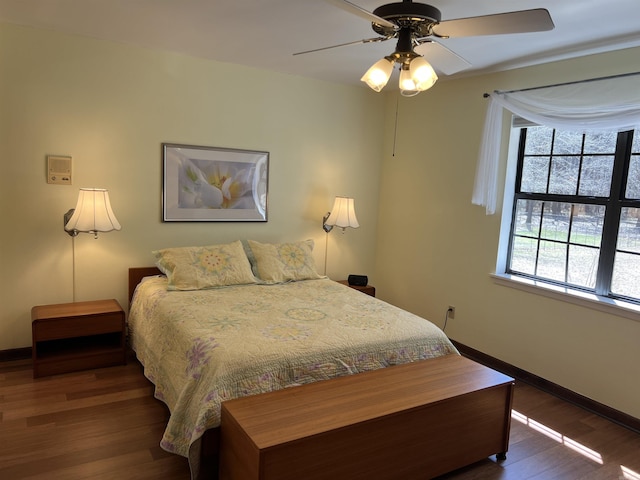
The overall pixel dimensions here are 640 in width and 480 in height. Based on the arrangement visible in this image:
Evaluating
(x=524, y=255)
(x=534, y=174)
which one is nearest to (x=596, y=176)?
(x=534, y=174)

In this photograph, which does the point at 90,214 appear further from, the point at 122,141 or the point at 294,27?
the point at 294,27

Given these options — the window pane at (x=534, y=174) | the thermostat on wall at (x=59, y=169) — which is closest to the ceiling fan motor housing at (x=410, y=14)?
the window pane at (x=534, y=174)

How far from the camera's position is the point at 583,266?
3295 mm

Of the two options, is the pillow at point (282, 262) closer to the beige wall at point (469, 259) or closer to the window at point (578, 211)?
the beige wall at point (469, 259)

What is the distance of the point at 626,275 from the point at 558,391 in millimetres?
949

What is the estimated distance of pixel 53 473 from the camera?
2.18 m

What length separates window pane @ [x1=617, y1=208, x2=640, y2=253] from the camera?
2.97 m

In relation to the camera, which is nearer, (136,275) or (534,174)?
(534,174)

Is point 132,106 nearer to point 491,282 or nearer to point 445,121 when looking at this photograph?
point 445,121

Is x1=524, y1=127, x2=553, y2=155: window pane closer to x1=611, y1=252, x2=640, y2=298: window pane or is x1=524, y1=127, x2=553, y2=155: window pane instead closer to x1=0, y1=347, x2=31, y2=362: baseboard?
x1=611, y1=252, x2=640, y2=298: window pane

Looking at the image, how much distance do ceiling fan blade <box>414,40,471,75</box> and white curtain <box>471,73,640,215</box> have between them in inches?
40.6

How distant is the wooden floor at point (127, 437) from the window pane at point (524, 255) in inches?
38.7

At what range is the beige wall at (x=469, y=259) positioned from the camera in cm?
306

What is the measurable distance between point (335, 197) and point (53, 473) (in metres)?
3.24
